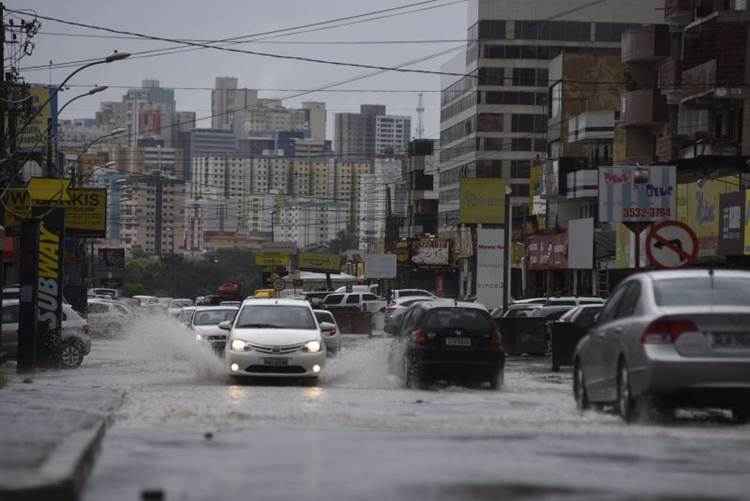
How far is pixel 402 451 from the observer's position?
13672 millimetres

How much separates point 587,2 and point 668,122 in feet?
207

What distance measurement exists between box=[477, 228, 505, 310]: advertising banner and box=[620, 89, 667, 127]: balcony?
1952 cm

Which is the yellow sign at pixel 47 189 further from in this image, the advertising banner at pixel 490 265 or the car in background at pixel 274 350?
the advertising banner at pixel 490 265

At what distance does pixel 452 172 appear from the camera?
148 meters

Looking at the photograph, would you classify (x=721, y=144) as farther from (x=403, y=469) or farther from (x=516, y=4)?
(x=516, y=4)

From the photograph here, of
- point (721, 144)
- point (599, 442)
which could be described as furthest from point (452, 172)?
point (599, 442)

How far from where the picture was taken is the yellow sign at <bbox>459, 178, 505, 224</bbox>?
209 feet

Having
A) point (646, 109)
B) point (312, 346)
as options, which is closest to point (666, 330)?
point (312, 346)

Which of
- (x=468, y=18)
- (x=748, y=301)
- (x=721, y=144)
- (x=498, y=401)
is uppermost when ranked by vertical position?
(x=468, y=18)

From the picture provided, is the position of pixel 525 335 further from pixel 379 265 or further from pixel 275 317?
pixel 379 265

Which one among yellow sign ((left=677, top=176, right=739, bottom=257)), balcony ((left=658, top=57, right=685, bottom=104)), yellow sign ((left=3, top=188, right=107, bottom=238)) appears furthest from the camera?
balcony ((left=658, top=57, right=685, bottom=104))

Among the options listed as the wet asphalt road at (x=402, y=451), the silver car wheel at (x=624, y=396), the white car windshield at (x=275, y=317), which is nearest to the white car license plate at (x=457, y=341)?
the white car windshield at (x=275, y=317)

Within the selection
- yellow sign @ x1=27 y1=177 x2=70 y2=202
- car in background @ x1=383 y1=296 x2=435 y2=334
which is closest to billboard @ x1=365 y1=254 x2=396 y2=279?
car in background @ x1=383 y1=296 x2=435 y2=334

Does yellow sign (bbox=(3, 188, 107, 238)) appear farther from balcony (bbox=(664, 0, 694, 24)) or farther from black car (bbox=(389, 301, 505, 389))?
black car (bbox=(389, 301, 505, 389))
